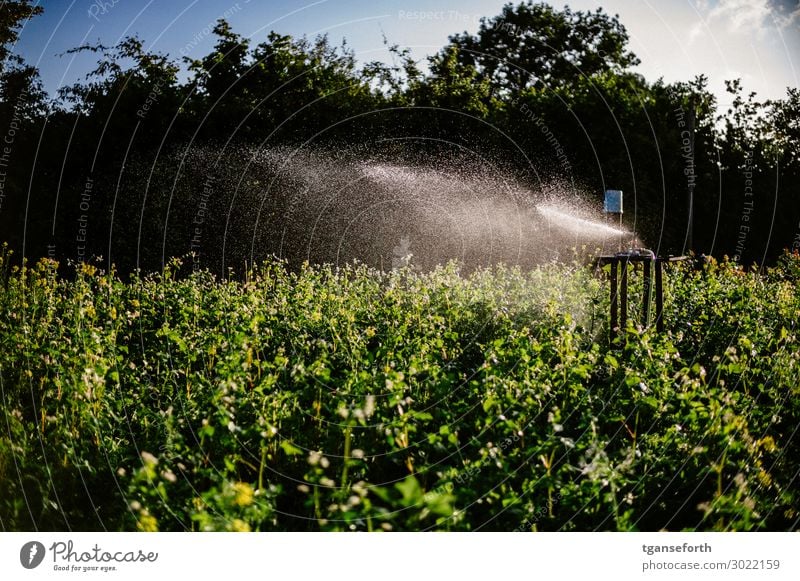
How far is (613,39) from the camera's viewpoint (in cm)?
973

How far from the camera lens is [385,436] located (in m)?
3.24

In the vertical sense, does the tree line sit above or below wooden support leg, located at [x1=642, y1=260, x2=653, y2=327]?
above

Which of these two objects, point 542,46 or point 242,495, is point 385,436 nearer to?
point 242,495

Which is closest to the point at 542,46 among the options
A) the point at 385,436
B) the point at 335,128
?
the point at 335,128

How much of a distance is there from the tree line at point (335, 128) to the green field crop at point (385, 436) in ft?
9.43

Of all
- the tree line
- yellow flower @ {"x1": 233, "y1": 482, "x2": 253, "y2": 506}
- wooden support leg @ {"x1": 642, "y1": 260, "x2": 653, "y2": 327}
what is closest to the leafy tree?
the tree line

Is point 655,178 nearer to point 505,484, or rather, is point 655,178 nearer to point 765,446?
point 765,446

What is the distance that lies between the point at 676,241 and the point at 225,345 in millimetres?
12207

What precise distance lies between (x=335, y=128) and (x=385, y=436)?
7.75m

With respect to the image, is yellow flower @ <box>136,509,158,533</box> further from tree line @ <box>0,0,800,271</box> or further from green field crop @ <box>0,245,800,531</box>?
tree line @ <box>0,0,800,271</box>

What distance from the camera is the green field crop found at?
9.21 feet

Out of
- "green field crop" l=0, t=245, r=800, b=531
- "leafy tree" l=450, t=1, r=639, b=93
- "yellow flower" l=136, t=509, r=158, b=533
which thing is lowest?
"yellow flower" l=136, t=509, r=158, b=533

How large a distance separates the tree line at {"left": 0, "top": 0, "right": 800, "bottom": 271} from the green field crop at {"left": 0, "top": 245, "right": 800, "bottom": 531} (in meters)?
2.87
